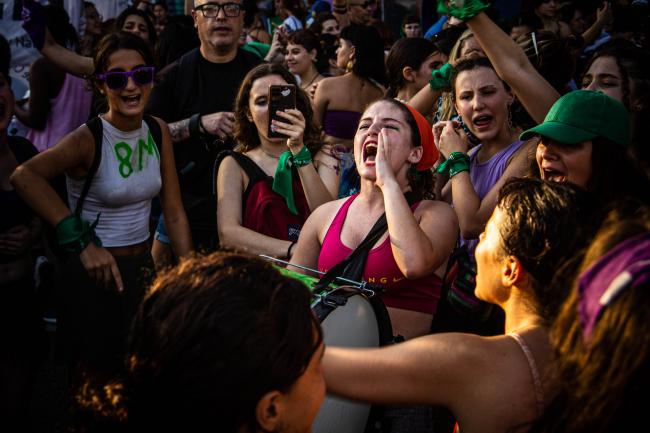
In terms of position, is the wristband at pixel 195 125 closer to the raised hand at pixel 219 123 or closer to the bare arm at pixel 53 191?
the raised hand at pixel 219 123

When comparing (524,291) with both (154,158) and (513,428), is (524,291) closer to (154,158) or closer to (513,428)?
(513,428)

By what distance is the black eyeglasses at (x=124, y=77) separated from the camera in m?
3.37

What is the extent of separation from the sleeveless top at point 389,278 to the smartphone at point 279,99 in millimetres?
1016

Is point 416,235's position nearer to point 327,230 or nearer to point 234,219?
point 327,230

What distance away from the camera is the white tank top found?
332 cm

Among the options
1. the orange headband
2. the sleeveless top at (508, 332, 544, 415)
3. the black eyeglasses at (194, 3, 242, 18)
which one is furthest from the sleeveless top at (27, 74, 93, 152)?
the sleeveless top at (508, 332, 544, 415)

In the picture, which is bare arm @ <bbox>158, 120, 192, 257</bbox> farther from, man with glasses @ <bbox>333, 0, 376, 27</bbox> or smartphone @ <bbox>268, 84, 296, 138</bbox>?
man with glasses @ <bbox>333, 0, 376, 27</bbox>

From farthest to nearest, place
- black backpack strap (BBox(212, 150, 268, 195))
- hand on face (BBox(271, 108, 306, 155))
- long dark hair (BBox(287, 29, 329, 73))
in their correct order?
1. long dark hair (BBox(287, 29, 329, 73))
2. black backpack strap (BBox(212, 150, 268, 195))
3. hand on face (BBox(271, 108, 306, 155))

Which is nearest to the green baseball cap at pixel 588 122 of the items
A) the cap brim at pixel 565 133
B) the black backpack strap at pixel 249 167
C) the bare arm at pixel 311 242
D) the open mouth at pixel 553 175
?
the cap brim at pixel 565 133

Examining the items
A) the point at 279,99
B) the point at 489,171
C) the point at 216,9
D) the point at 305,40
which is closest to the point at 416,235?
the point at 489,171

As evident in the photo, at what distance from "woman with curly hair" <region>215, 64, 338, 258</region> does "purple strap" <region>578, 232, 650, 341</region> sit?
2.35 m

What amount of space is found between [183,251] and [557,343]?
270cm

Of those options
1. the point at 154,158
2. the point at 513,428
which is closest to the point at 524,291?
the point at 513,428

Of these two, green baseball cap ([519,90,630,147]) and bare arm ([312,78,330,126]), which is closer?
green baseball cap ([519,90,630,147])
